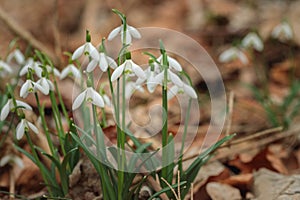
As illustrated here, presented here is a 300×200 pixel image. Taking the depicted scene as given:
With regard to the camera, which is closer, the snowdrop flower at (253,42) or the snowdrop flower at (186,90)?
the snowdrop flower at (186,90)

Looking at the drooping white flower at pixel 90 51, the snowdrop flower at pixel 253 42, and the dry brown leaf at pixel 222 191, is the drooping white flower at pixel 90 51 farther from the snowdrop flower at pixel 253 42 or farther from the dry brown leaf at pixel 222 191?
the snowdrop flower at pixel 253 42

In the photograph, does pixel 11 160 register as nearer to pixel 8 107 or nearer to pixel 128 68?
pixel 8 107

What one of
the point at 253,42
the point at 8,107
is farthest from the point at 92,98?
the point at 253,42

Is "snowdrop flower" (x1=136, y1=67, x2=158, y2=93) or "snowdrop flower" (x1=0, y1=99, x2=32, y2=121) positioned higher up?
"snowdrop flower" (x1=136, y1=67, x2=158, y2=93)

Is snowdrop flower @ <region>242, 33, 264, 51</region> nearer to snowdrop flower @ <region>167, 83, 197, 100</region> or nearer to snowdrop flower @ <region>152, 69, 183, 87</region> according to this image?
snowdrop flower @ <region>167, 83, 197, 100</region>

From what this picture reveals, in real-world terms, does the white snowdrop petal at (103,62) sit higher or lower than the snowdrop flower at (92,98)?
higher

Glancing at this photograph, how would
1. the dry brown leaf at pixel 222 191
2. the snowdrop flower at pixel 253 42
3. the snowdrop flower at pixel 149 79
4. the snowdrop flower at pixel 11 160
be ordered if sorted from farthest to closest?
the snowdrop flower at pixel 253 42 < the snowdrop flower at pixel 11 160 < the dry brown leaf at pixel 222 191 < the snowdrop flower at pixel 149 79

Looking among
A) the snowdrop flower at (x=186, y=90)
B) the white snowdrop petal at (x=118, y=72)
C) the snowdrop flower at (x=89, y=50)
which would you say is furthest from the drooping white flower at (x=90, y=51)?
the snowdrop flower at (x=186, y=90)

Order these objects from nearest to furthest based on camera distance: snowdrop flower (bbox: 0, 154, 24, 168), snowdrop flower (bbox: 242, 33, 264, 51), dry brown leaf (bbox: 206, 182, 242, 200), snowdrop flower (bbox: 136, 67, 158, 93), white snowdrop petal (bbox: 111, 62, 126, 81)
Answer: white snowdrop petal (bbox: 111, 62, 126, 81) < snowdrop flower (bbox: 136, 67, 158, 93) < dry brown leaf (bbox: 206, 182, 242, 200) < snowdrop flower (bbox: 0, 154, 24, 168) < snowdrop flower (bbox: 242, 33, 264, 51)

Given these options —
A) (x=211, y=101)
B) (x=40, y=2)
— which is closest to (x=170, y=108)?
(x=211, y=101)

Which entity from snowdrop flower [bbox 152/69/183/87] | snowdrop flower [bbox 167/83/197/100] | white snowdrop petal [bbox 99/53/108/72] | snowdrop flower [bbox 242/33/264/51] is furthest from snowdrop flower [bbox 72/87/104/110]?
snowdrop flower [bbox 242/33/264/51]

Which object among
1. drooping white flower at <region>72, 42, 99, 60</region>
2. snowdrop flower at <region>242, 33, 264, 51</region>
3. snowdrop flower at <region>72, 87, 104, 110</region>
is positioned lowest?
snowdrop flower at <region>72, 87, 104, 110</region>
